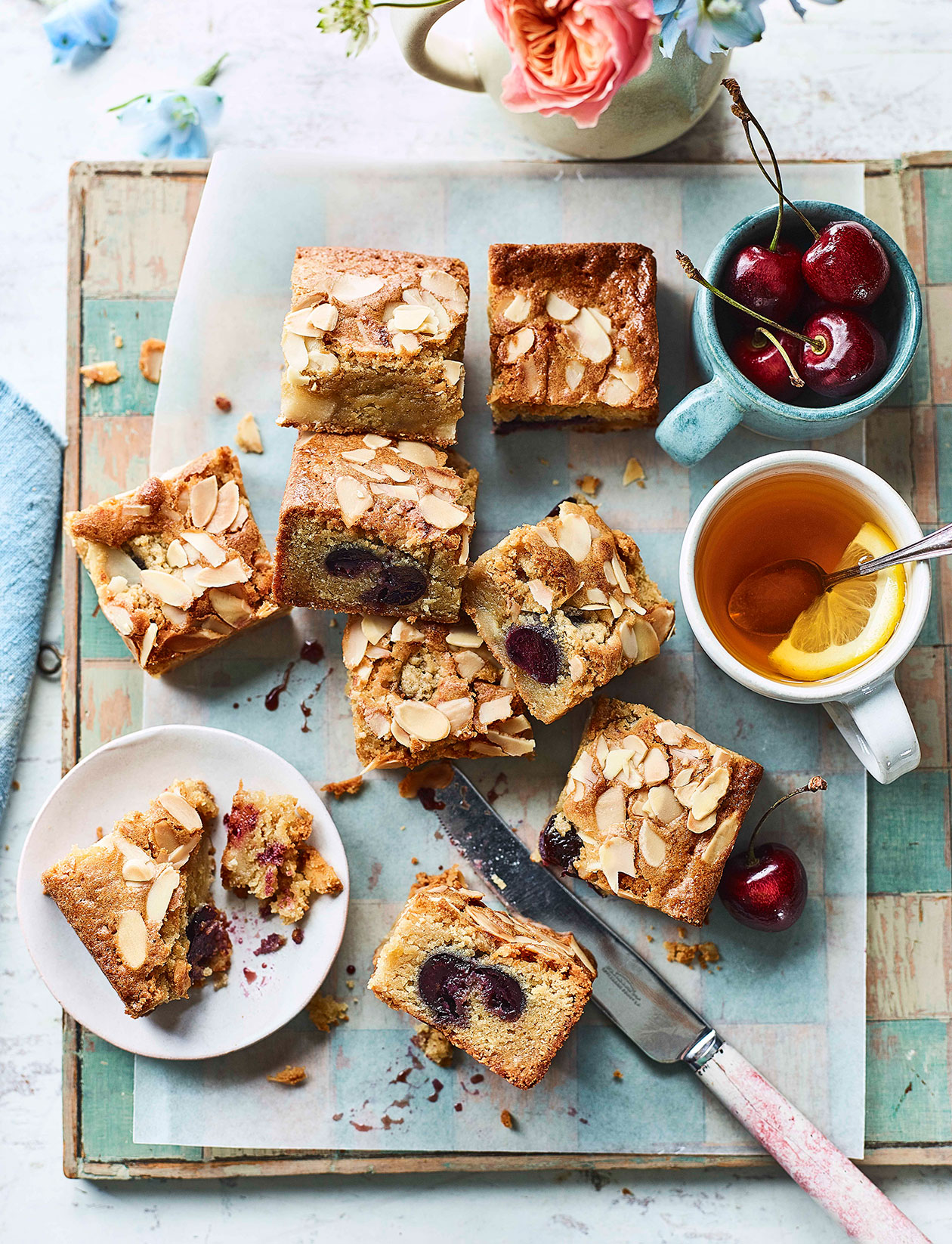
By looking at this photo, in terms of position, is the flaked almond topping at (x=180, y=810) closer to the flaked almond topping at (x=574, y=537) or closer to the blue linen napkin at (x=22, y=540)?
the blue linen napkin at (x=22, y=540)

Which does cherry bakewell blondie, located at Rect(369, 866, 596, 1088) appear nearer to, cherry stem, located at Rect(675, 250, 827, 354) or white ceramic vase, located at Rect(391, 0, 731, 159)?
cherry stem, located at Rect(675, 250, 827, 354)

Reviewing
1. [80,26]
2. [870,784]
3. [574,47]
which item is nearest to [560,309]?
[574,47]

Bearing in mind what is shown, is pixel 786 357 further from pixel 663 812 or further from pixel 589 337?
pixel 663 812

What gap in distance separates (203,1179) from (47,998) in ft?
2.01

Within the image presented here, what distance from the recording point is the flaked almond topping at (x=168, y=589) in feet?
7.73

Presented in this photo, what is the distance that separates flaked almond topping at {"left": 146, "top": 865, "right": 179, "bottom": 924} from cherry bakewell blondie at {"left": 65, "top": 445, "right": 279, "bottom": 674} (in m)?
0.47

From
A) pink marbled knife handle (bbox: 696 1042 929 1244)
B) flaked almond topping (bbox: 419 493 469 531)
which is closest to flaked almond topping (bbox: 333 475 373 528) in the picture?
flaked almond topping (bbox: 419 493 469 531)

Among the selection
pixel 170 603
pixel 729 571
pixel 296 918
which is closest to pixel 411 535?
pixel 170 603

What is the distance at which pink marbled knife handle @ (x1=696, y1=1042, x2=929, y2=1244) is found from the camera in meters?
2.33

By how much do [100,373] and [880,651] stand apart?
198 centimetres

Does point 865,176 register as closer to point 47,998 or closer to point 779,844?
point 779,844

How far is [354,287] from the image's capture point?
224 cm

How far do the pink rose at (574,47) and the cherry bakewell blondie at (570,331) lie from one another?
50 centimetres

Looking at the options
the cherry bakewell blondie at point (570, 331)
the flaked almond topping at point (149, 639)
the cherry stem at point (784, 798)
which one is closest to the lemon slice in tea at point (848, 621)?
the cherry stem at point (784, 798)
